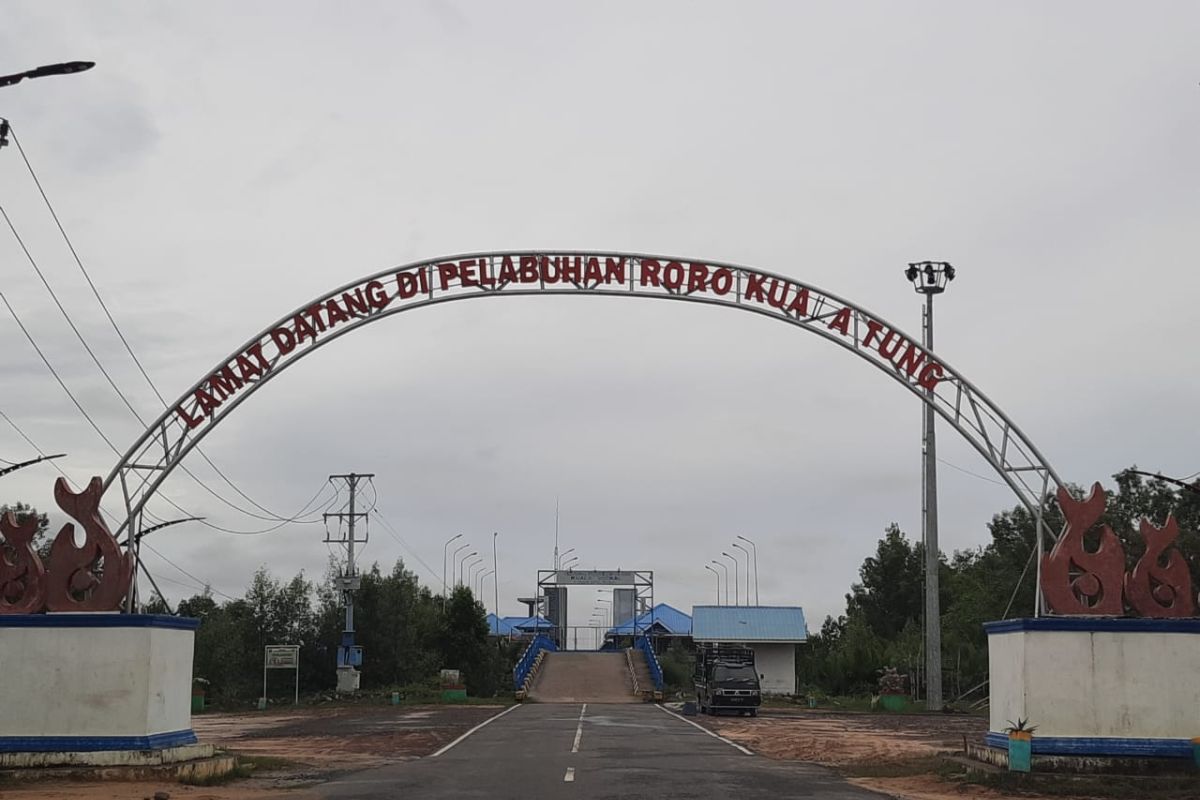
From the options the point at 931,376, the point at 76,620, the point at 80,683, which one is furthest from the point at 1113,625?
the point at 76,620

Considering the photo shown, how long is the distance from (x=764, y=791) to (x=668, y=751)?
8.79 meters

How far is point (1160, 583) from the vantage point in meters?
21.9

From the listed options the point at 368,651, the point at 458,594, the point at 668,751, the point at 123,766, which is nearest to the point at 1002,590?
the point at 458,594

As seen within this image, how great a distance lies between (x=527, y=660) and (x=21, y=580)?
51.2 meters

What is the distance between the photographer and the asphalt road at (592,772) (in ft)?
62.1

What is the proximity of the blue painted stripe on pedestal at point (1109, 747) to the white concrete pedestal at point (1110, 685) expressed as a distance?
2cm

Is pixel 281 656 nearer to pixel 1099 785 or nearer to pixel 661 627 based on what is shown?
pixel 1099 785

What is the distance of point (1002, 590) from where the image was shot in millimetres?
71375

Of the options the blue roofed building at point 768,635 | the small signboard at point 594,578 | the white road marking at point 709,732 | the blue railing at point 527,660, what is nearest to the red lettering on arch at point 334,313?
the white road marking at point 709,732

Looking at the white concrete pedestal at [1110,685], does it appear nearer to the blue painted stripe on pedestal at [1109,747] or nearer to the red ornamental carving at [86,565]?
the blue painted stripe on pedestal at [1109,747]

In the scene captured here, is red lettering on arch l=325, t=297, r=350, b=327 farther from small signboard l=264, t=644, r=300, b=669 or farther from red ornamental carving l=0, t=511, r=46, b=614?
small signboard l=264, t=644, r=300, b=669

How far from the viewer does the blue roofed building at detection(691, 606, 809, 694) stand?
76000 millimetres

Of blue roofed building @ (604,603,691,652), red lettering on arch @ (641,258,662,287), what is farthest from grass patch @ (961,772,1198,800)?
blue roofed building @ (604,603,691,652)

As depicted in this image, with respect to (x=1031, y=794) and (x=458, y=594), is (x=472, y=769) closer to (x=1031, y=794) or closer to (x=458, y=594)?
(x=1031, y=794)
